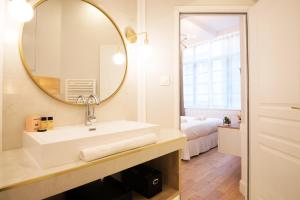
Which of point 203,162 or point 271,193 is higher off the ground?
point 271,193

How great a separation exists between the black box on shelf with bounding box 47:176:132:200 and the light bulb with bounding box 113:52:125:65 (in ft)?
3.14

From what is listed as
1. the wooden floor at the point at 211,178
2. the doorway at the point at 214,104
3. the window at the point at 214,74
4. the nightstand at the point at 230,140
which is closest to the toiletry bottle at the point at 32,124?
the doorway at the point at 214,104

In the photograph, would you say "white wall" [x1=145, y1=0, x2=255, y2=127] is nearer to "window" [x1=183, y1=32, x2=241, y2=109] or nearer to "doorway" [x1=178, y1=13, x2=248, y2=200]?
"doorway" [x1=178, y1=13, x2=248, y2=200]

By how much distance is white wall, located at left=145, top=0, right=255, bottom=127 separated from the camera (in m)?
1.68

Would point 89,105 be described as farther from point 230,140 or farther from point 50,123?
point 230,140

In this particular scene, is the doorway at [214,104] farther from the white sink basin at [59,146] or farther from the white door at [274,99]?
the white sink basin at [59,146]

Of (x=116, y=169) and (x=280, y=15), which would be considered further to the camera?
(x=280, y=15)

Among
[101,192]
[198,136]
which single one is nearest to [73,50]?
[101,192]

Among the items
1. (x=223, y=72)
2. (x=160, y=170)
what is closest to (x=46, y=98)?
(x=160, y=170)

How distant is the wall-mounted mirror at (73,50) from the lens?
1076 mm

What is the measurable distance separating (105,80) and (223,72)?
395 centimetres

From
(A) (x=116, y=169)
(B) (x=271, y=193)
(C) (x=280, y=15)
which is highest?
(C) (x=280, y=15)

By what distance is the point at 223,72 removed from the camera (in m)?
4.55

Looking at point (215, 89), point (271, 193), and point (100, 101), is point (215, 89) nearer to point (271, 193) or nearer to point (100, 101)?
point (271, 193)
